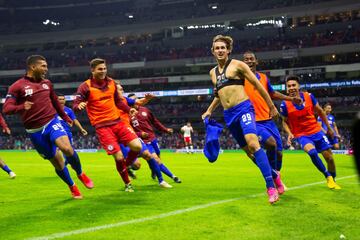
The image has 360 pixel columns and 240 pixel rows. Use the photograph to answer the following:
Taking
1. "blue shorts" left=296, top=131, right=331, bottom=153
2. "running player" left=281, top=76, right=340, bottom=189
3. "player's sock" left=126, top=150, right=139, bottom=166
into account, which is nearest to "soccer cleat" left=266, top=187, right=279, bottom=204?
"running player" left=281, top=76, right=340, bottom=189

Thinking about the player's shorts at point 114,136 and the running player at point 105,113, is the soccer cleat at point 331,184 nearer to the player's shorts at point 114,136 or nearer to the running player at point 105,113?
the running player at point 105,113

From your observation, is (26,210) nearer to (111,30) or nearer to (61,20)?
(111,30)

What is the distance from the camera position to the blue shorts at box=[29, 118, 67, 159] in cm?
763

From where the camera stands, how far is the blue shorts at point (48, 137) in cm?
763

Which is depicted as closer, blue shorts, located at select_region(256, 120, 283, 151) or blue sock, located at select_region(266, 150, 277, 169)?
blue shorts, located at select_region(256, 120, 283, 151)

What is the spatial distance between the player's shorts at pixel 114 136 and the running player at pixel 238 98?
217cm

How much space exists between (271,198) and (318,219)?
116 cm

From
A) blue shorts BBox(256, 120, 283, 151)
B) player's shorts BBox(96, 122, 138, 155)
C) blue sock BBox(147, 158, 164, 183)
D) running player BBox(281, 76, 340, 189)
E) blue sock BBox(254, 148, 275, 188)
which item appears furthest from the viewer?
blue sock BBox(147, 158, 164, 183)

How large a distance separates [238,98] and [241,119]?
0.34 meters

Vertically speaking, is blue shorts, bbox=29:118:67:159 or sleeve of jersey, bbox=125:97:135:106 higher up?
sleeve of jersey, bbox=125:97:135:106

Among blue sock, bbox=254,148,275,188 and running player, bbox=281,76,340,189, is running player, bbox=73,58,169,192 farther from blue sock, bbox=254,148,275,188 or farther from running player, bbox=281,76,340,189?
running player, bbox=281,76,340,189

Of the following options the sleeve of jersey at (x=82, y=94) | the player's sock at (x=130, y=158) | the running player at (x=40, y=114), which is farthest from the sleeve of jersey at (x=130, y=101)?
the running player at (x=40, y=114)

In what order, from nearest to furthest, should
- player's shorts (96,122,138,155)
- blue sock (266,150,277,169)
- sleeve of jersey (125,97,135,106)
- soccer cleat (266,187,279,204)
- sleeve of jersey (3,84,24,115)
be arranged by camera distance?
soccer cleat (266,187,279,204)
sleeve of jersey (3,84,24,115)
blue sock (266,150,277,169)
player's shorts (96,122,138,155)
sleeve of jersey (125,97,135,106)

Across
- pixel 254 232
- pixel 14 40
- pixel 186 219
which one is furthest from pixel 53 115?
pixel 14 40
